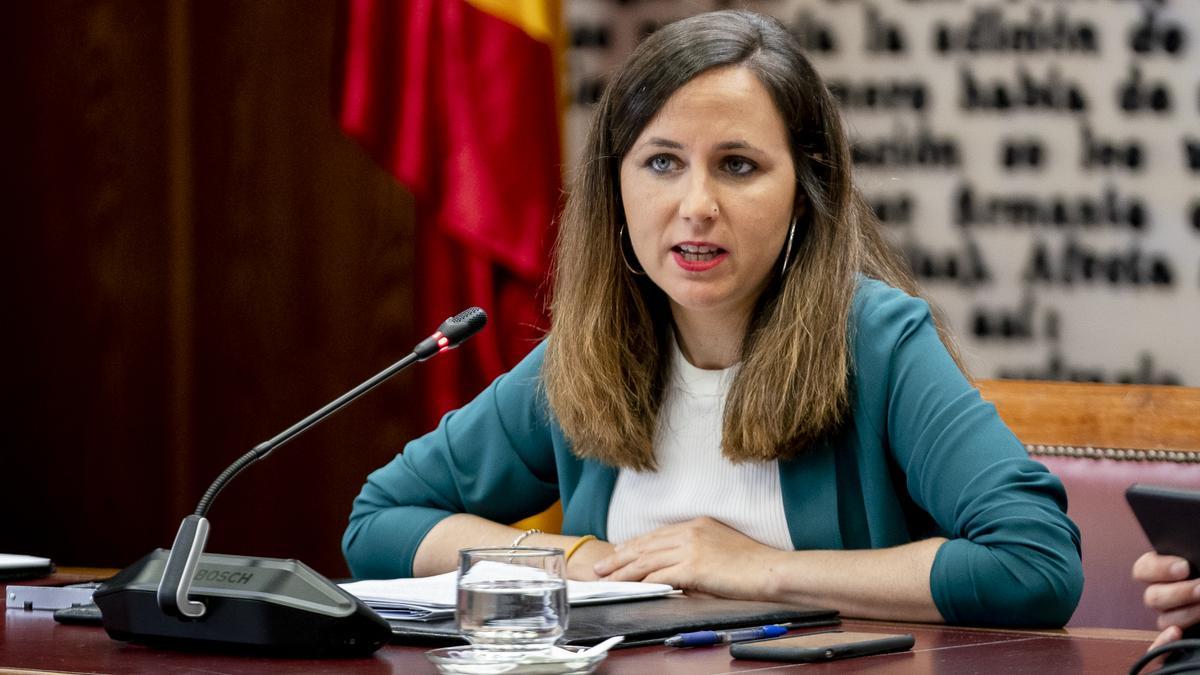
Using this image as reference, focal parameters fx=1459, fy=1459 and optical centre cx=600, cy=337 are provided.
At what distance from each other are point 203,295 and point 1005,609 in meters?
2.63

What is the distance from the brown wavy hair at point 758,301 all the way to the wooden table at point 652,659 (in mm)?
456

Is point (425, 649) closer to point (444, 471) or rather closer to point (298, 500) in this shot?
point (444, 471)

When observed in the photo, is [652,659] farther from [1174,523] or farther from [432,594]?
[1174,523]

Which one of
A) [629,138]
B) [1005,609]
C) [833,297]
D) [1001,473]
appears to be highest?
[629,138]

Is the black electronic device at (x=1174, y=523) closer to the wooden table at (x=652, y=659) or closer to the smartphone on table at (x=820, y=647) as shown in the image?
the wooden table at (x=652, y=659)

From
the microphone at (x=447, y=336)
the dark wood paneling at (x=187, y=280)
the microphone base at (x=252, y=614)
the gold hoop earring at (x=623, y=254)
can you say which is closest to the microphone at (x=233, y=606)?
the microphone base at (x=252, y=614)

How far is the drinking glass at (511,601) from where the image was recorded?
1.11 meters

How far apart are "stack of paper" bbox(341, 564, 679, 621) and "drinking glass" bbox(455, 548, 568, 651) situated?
16cm

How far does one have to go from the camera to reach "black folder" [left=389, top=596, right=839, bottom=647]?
128 cm

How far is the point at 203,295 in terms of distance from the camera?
371 centimetres

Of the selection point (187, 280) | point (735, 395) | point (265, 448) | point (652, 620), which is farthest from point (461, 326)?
point (187, 280)

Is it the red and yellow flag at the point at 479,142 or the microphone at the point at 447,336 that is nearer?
the microphone at the point at 447,336

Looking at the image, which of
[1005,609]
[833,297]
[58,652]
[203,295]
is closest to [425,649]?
[58,652]

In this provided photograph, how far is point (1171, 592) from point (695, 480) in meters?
0.76
